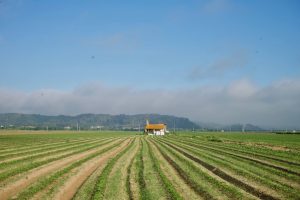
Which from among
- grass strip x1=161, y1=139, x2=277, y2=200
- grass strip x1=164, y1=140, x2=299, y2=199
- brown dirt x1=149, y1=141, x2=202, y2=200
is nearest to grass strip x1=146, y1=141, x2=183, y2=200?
→ brown dirt x1=149, y1=141, x2=202, y2=200

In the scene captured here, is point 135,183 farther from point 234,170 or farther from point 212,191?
point 234,170

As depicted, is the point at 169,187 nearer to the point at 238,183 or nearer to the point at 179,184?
the point at 179,184

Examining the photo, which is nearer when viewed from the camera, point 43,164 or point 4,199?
point 4,199

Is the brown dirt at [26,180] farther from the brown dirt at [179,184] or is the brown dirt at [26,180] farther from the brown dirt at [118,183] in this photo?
the brown dirt at [179,184]

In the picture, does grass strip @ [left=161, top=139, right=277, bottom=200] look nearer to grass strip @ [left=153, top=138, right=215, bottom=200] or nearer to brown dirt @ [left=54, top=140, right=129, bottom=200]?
grass strip @ [left=153, top=138, right=215, bottom=200]

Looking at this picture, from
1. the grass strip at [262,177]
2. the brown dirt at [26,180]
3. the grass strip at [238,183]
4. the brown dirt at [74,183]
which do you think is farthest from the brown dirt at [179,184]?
the brown dirt at [26,180]

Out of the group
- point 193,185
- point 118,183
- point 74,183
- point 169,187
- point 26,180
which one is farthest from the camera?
point 26,180

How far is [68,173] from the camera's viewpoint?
79.2ft

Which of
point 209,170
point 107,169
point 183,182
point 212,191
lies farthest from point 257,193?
point 107,169

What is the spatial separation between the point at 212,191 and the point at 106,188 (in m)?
5.30

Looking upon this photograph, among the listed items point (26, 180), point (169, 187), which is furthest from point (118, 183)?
point (26, 180)

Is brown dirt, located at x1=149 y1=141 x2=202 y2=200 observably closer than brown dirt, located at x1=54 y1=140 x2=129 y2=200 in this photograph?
Yes

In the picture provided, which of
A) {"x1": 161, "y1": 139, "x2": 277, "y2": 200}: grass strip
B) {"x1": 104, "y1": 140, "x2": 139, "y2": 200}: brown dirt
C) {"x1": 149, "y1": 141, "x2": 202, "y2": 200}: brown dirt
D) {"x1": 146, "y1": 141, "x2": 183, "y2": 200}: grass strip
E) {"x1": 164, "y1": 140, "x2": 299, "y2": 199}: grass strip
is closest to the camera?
{"x1": 146, "y1": 141, "x2": 183, "y2": 200}: grass strip

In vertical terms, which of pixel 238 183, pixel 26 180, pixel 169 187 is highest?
pixel 26 180
